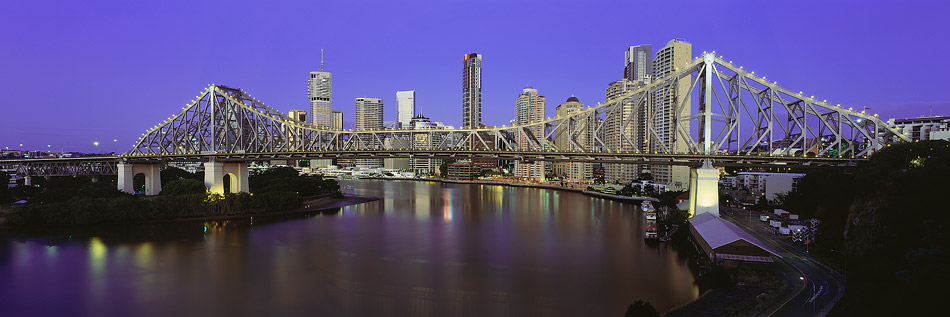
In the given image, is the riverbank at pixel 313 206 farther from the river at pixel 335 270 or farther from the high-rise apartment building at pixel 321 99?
the high-rise apartment building at pixel 321 99

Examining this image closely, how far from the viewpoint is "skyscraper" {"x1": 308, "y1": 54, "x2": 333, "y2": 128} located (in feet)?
625

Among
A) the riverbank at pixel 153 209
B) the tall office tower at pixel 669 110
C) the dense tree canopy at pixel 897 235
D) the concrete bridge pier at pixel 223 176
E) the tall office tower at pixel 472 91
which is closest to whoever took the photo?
the dense tree canopy at pixel 897 235

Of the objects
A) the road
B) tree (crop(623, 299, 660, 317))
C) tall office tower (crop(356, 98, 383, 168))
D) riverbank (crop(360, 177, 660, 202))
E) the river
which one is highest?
tall office tower (crop(356, 98, 383, 168))

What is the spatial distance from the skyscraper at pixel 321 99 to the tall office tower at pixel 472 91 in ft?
176

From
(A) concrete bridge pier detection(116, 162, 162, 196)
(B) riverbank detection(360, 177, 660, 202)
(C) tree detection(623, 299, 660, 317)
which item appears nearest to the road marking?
(C) tree detection(623, 299, 660, 317)

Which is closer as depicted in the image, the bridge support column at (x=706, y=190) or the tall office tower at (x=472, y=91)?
the bridge support column at (x=706, y=190)

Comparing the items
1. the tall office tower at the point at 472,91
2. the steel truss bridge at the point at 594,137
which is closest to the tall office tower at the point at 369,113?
the tall office tower at the point at 472,91

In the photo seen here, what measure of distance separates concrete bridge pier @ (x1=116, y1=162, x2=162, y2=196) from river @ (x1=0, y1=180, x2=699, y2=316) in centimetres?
1575

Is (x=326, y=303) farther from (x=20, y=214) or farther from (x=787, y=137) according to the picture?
(x=787, y=137)

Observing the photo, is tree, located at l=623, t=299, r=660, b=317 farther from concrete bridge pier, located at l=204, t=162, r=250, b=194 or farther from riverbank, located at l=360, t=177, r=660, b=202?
riverbank, located at l=360, t=177, r=660, b=202

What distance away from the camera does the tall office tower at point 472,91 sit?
171 m

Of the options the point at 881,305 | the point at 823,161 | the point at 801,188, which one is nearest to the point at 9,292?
the point at 881,305

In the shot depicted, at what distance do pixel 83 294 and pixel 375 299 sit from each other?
8.96 metres

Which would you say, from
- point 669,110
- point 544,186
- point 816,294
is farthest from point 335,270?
point 544,186
